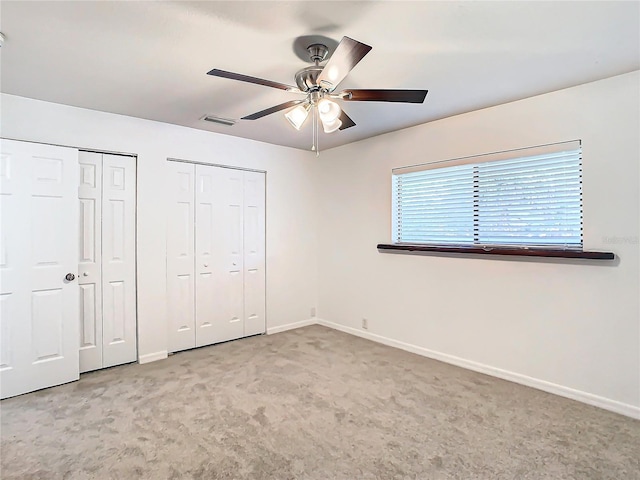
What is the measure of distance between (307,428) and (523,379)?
1936mm

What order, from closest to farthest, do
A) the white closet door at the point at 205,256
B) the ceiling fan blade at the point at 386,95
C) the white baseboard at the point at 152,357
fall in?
the ceiling fan blade at the point at 386,95, the white baseboard at the point at 152,357, the white closet door at the point at 205,256

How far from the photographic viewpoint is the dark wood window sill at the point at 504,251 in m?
2.60

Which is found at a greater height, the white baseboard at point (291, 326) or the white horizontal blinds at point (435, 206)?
the white horizontal blinds at point (435, 206)

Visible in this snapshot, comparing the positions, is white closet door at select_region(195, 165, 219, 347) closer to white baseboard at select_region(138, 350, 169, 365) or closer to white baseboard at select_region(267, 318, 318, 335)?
white baseboard at select_region(138, 350, 169, 365)

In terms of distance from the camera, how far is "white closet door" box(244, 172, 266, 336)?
4.39 meters

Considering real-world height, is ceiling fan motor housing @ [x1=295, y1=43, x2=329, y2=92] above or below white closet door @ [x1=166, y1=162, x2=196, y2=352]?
above

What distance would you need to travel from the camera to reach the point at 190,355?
3762 millimetres

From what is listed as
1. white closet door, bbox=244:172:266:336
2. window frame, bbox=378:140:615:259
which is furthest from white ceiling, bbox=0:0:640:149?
white closet door, bbox=244:172:266:336

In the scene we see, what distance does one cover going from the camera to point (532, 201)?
9.82 feet

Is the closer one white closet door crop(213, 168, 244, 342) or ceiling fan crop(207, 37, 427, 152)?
ceiling fan crop(207, 37, 427, 152)

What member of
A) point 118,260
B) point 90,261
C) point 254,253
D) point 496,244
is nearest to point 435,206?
point 496,244

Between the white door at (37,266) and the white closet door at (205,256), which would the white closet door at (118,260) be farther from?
the white closet door at (205,256)

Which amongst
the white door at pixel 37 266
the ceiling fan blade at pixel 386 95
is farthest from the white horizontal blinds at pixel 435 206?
the white door at pixel 37 266

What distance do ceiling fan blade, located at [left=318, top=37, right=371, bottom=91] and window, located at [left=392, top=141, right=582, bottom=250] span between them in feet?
6.47
